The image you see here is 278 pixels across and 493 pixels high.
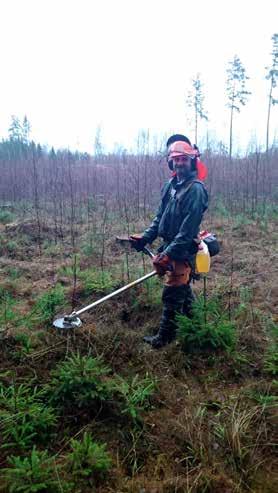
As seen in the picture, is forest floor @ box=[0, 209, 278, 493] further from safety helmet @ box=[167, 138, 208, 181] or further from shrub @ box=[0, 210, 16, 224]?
shrub @ box=[0, 210, 16, 224]

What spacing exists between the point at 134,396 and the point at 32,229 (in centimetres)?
661

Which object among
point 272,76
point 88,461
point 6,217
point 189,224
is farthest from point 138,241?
point 272,76

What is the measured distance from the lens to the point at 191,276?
3.79 metres

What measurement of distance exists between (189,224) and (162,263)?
47 centimetres

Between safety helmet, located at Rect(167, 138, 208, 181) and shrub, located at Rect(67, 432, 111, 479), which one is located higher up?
safety helmet, located at Rect(167, 138, 208, 181)

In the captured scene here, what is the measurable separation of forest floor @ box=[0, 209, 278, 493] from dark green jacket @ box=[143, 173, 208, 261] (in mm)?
1026

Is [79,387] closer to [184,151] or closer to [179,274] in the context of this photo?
[179,274]

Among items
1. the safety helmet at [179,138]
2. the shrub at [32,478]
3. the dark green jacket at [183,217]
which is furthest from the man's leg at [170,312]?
the shrub at [32,478]

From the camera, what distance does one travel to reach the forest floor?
2207 millimetres

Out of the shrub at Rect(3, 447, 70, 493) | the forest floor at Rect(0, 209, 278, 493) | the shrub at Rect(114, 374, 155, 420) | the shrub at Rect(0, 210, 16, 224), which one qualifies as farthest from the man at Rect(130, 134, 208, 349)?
the shrub at Rect(0, 210, 16, 224)

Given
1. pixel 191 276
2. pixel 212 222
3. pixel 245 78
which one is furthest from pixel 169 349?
pixel 245 78

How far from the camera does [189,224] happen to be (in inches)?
134

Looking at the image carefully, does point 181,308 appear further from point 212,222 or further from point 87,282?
point 212,222

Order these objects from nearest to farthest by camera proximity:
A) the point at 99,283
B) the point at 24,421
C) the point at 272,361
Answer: the point at 24,421 → the point at 272,361 → the point at 99,283
